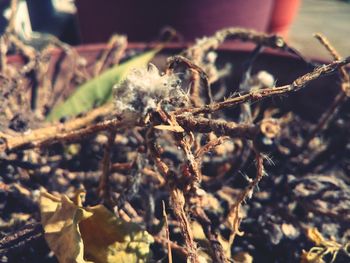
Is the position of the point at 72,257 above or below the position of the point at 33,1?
above

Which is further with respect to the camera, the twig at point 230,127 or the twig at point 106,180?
the twig at point 106,180

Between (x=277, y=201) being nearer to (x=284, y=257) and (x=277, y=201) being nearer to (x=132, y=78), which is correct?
(x=284, y=257)

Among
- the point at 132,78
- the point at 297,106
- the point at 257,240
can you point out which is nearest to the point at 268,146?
the point at 132,78

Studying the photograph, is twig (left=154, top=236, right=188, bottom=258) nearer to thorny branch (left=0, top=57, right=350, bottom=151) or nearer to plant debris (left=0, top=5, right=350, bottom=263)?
plant debris (left=0, top=5, right=350, bottom=263)

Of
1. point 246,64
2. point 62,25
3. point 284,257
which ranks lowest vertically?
point 62,25

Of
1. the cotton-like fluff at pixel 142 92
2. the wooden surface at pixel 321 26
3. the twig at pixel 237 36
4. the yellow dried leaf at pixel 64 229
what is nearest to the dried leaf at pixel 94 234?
the yellow dried leaf at pixel 64 229

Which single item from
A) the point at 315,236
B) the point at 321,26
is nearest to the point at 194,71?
the point at 315,236

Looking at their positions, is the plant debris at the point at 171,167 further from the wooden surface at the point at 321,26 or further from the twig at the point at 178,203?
the wooden surface at the point at 321,26
